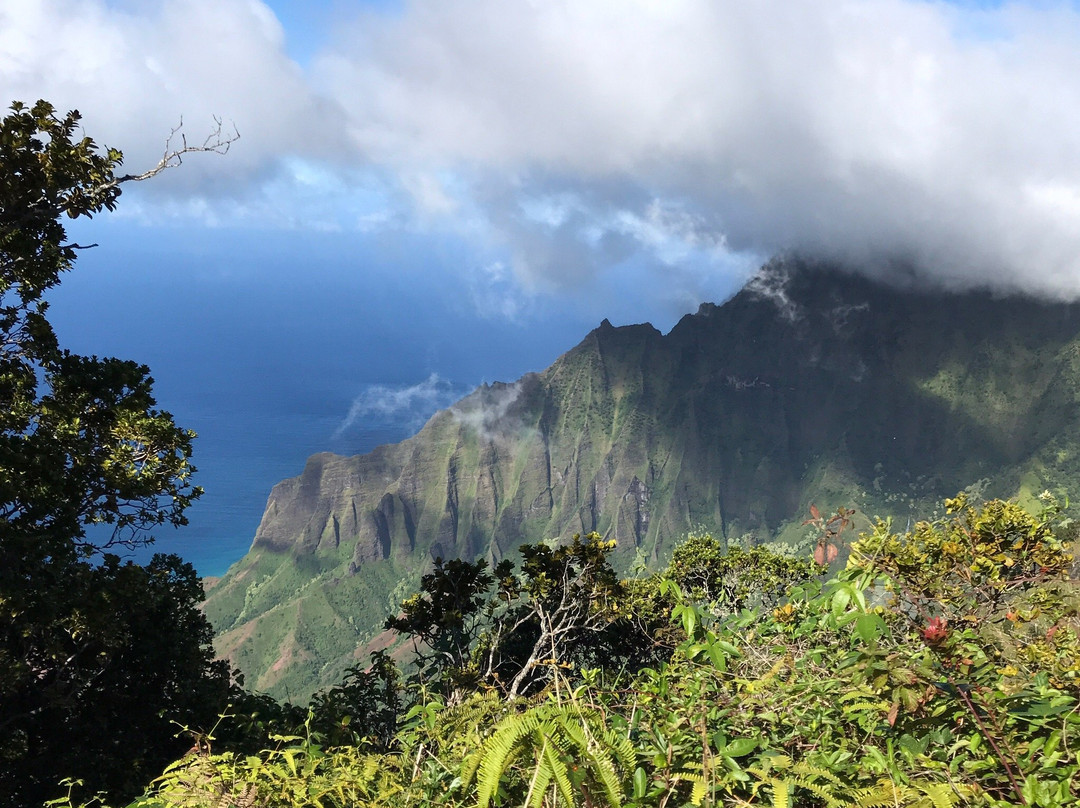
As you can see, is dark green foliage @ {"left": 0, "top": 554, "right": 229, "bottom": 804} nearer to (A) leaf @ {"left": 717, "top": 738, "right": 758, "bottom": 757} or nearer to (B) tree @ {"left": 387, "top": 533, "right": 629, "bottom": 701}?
(B) tree @ {"left": 387, "top": 533, "right": 629, "bottom": 701}

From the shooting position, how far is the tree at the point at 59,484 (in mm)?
9141

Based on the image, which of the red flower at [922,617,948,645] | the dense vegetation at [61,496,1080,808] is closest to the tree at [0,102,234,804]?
the dense vegetation at [61,496,1080,808]

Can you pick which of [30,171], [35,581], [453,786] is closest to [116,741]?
[35,581]

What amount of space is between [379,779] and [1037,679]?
252cm

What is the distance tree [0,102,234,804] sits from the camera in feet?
30.0

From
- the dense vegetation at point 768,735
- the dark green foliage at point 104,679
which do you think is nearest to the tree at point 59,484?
the dark green foliage at point 104,679

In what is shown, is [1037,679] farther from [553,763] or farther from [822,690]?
[553,763]

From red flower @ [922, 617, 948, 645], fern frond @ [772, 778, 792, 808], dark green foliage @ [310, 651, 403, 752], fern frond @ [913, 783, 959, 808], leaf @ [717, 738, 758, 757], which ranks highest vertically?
dark green foliage @ [310, 651, 403, 752]

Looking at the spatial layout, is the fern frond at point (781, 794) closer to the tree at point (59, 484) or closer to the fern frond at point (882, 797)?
the fern frond at point (882, 797)

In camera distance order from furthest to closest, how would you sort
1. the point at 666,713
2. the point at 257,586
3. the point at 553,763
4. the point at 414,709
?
the point at 257,586
the point at 414,709
the point at 666,713
the point at 553,763

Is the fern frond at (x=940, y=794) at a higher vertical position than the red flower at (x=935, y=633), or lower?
lower

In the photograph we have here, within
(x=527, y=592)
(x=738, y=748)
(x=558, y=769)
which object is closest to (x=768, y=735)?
(x=738, y=748)

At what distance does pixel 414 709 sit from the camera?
304cm

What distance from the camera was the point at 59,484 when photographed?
9438mm
